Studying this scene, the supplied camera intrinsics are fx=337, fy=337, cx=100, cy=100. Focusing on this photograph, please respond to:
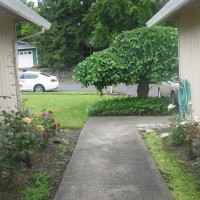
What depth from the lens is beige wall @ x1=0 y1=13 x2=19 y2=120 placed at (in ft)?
21.7

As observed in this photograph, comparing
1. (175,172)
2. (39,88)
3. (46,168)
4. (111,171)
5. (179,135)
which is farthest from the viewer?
(39,88)

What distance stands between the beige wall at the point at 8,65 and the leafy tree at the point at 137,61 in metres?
4.10

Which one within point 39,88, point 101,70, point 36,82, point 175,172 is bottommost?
point 175,172

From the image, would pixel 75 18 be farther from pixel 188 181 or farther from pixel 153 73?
pixel 188 181

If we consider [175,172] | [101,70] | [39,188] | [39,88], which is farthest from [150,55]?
[39,88]

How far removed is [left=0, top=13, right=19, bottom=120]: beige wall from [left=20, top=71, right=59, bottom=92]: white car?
14.8 m

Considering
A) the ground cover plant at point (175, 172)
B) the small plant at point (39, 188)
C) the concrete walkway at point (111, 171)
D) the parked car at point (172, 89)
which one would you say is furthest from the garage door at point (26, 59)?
the small plant at point (39, 188)

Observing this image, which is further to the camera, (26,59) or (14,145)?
(26,59)

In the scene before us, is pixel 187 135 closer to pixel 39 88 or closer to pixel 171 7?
pixel 171 7

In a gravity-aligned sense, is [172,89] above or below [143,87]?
below

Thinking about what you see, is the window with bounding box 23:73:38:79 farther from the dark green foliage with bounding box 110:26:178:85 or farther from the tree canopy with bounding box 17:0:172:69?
the dark green foliage with bounding box 110:26:178:85

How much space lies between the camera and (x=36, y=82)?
2212 centimetres

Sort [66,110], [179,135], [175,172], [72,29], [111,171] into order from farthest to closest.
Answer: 1. [72,29]
2. [66,110]
3. [179,135]
4. [111,171]
5. [175,172]

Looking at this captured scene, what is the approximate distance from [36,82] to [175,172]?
57.7ft
